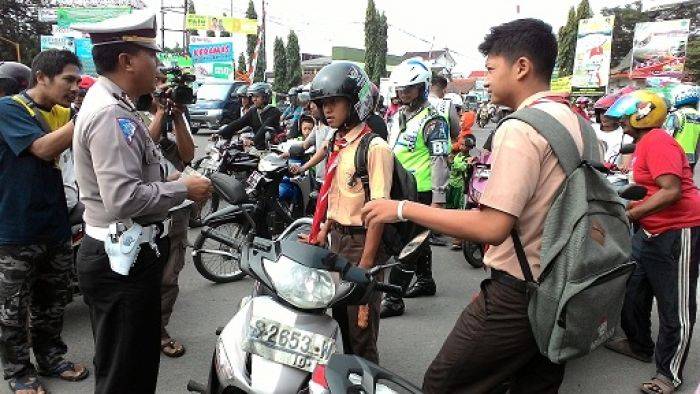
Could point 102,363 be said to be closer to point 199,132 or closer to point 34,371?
point 34,371

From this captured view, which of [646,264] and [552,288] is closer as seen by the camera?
[552,288]

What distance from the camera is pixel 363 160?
2584mm

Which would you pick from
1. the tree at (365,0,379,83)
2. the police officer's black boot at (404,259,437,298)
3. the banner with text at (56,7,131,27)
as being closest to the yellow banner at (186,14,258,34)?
the banner with text at (56,7,131,27)

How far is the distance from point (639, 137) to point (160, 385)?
3243mm

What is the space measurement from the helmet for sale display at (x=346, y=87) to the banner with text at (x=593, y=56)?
90.8ft

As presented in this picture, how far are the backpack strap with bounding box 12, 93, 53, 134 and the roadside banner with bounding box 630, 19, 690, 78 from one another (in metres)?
28.5

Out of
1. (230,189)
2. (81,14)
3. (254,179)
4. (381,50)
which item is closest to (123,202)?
(230,189)

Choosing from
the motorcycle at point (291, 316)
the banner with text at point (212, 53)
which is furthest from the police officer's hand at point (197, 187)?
the banner with text at point (212, 53)

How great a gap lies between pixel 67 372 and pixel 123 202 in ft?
5.98

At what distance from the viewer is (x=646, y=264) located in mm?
3244

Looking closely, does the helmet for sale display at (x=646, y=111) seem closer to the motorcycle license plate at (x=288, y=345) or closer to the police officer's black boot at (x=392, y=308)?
the police officer's black boot at (x=392, y=308)

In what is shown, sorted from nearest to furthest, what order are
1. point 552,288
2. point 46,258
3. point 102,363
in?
point 552,288, point 102,363, point 46,258

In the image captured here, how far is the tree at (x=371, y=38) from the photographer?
4788 centimetres

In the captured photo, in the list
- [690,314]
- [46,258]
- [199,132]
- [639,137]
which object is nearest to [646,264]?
[690,314]
